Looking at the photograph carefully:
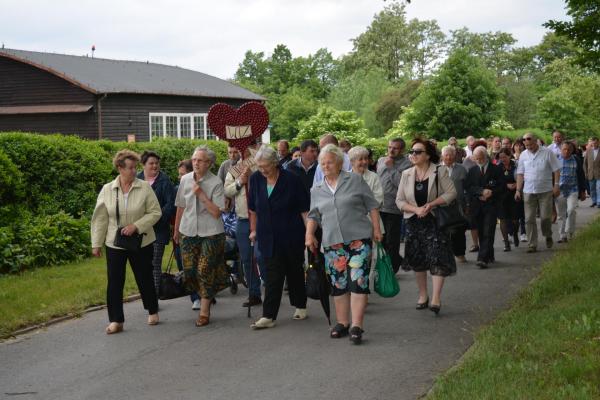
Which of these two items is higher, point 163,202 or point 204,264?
point 163,202

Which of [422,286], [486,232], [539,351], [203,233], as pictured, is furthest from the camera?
[486,232]

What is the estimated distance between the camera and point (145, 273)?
992cm

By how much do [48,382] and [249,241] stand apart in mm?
3898

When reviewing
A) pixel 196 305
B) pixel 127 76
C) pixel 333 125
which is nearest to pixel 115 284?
pixel 196 305

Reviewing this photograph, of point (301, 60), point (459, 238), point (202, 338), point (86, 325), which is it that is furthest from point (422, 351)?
point (301, 60)

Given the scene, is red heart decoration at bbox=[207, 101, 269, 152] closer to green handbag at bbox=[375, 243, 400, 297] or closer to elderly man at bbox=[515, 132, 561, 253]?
green handbag at bbox=[375, 243, 400, 297]

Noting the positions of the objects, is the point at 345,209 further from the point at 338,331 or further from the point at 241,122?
the point at 241,122

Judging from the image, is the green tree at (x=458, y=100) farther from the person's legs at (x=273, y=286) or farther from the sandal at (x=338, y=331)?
the sandal at (x=338, y=331)

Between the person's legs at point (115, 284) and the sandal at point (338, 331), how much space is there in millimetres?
2399

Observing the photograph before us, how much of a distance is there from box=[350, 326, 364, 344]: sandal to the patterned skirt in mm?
2052

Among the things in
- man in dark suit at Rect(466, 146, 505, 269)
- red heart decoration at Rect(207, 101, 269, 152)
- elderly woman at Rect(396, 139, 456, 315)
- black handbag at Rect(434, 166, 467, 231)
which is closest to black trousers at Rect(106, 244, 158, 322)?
red heart decoration at Rect(207, 101, 269, 152)

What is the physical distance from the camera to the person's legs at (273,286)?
956 centimetres

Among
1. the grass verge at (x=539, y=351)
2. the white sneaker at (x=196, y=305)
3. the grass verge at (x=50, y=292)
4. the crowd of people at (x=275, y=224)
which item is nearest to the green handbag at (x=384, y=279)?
the crowd of people at (x=275, y=224)

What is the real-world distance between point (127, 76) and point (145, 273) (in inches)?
1267
